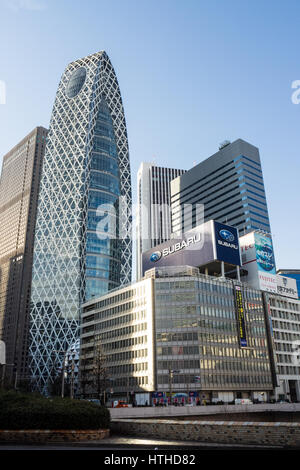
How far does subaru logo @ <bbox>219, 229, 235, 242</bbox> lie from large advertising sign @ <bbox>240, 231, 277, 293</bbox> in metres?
9.86

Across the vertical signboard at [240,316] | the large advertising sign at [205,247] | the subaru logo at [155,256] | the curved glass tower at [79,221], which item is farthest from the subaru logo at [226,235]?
the curved glass tower at [79,221]

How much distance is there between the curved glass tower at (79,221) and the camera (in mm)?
162875

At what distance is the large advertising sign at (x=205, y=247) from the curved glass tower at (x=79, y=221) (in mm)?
48994

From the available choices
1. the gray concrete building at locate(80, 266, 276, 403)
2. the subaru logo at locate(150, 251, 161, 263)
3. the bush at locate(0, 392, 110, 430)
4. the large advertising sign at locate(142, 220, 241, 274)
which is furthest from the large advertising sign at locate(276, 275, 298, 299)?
the bush at locate(0, 392, 110, 430)

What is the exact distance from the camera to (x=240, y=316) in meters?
112

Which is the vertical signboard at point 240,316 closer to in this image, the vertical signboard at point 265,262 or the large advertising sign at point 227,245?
the large advertising sign at point 227,245

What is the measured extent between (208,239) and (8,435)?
91.7m

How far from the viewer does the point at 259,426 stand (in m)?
25.4

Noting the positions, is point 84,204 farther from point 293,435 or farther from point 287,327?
point 293,435

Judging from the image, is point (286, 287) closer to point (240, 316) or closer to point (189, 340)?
point (240, 316)

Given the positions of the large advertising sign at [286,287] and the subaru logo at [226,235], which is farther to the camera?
the large advertising sign at [286,287]

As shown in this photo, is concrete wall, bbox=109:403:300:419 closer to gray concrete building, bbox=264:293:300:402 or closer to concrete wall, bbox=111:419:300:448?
concrete wall, bbox=111:419:300:448

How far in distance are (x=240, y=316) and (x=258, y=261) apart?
20.4m

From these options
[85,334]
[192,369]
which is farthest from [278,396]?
[85,334]
